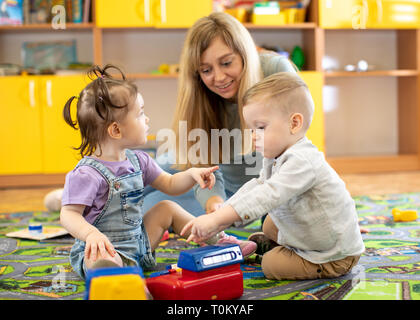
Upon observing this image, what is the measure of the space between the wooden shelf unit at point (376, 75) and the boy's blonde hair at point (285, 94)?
76.5 inches

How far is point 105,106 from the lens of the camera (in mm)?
1219

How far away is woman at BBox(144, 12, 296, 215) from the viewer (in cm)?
163

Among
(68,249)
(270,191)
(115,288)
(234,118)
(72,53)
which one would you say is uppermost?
(72,53)

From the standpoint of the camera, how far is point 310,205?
3.84 ft

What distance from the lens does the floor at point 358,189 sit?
2490 millimetres

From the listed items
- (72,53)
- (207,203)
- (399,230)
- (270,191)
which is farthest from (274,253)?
(72,53)

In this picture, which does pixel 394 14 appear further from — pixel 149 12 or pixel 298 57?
pixel 149 12

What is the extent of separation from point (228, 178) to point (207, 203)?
1.18 ft

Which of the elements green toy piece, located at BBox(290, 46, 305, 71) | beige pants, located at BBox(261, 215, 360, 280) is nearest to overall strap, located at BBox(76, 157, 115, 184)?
beige pants, located at BBox(261, 215, 360, 280)

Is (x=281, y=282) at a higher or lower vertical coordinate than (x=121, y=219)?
lower

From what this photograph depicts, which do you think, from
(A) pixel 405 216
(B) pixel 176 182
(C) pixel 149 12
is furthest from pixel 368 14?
(B) pixel 176 182

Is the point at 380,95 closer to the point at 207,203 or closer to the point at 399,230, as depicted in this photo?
the point at 399,230

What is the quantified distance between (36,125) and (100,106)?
1.90 m

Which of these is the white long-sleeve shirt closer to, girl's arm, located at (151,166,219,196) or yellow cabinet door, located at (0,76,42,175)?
girl's arm, located at (151,166,219,196)
